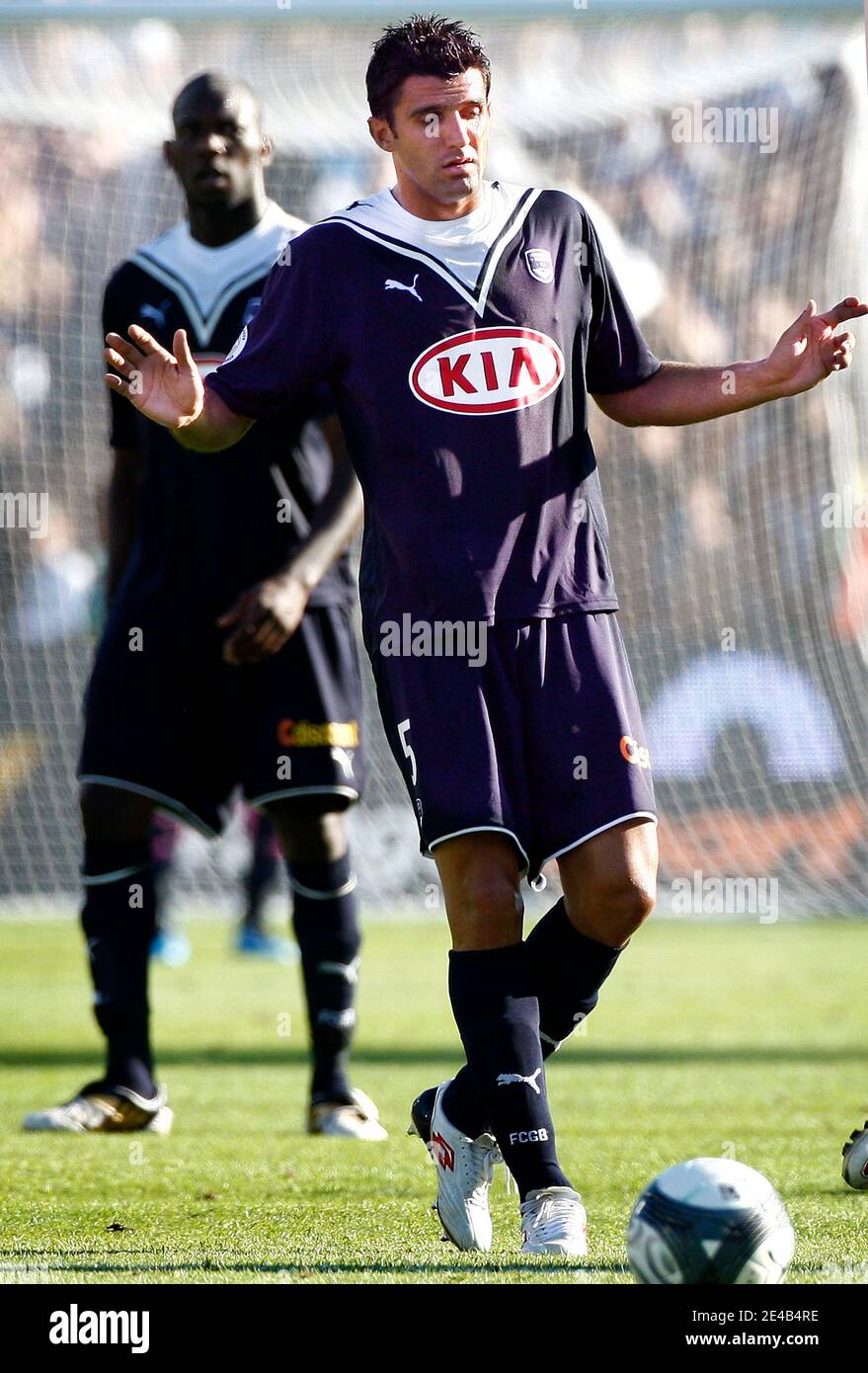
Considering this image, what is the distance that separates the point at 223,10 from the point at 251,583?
4.04 meters

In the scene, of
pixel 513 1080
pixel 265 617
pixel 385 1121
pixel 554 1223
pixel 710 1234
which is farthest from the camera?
pixel 385 1121

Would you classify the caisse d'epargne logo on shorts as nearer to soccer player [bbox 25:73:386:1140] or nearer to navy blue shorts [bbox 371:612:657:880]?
soccer player [bbox 25:73:386:1140]

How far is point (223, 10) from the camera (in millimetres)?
8281

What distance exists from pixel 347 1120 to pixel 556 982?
1674 millimetres

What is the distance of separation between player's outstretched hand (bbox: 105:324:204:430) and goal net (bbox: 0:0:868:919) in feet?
18.6

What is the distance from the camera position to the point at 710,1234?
2887 mm

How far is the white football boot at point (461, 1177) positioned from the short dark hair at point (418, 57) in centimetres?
203

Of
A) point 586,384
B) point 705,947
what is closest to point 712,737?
point 705,947

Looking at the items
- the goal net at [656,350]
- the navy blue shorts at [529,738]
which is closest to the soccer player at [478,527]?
the navy blue shorts at [529,738]

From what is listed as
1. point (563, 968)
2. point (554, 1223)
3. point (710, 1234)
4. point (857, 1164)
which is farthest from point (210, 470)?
point (710, 1234)

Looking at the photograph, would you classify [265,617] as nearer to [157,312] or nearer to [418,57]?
[157,312]

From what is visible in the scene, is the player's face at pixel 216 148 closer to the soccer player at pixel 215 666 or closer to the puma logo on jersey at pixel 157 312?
the soccer player at pixel 215 666

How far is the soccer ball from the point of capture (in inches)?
113
